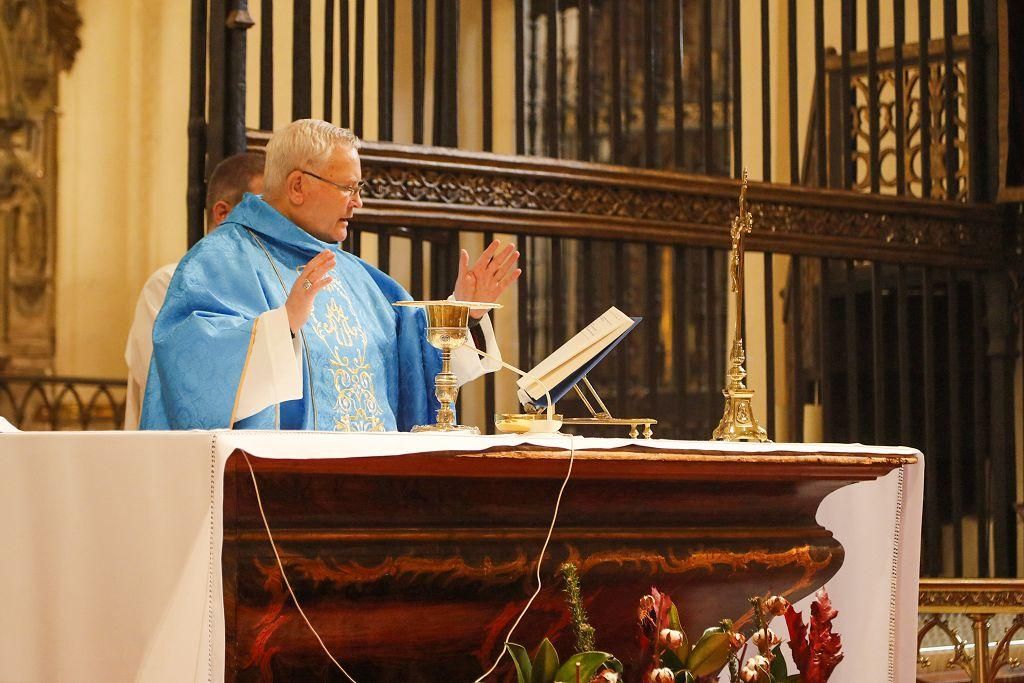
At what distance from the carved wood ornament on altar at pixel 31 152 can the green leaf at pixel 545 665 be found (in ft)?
22.0

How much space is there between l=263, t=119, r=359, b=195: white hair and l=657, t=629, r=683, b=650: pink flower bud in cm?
175

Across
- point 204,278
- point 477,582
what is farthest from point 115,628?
point 204,278

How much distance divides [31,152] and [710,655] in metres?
7.22

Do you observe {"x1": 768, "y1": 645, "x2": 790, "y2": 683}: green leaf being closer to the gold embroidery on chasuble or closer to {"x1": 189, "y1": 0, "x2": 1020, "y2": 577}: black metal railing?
the gold embroidery on chasuble

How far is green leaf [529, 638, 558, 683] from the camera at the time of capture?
236cm

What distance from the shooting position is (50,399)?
8250 millimetres

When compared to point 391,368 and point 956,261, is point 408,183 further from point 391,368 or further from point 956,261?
point 956,261

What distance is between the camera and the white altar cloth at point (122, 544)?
90.0 inches

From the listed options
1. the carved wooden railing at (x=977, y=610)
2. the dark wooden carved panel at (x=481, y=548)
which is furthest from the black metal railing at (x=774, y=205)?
the dark wooden carved panel at (x=481, y=548)

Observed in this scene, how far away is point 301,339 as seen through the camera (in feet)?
11.2

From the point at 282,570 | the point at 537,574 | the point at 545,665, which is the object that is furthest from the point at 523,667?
the point at 282,570

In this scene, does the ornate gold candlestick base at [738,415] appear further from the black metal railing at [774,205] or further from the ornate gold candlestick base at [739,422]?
the black metal railing at [774,205]

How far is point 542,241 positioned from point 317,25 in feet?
7.13

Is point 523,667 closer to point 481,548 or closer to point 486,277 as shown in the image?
point 481,548
